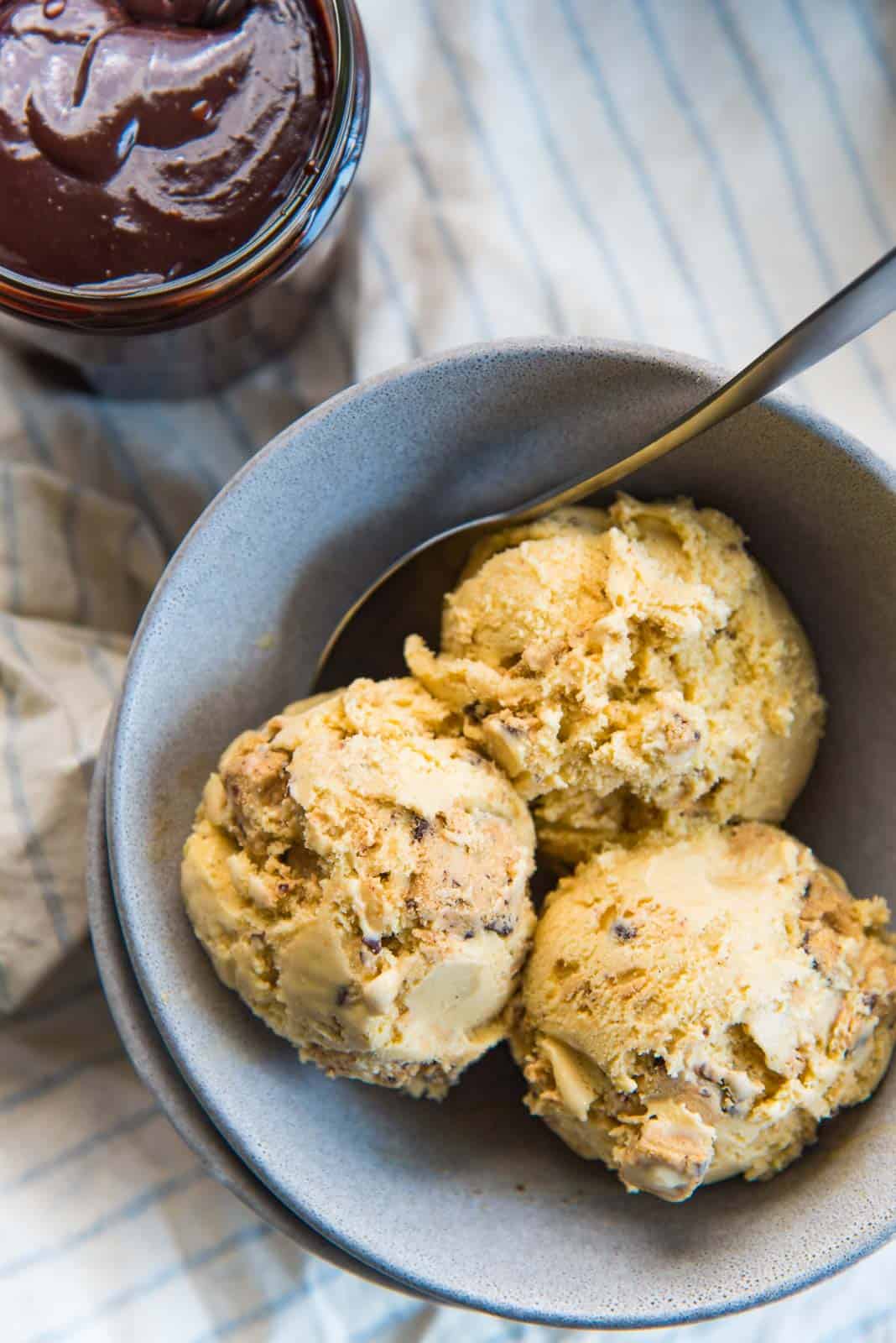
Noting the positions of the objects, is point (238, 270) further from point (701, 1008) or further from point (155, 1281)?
point (155, 1281)

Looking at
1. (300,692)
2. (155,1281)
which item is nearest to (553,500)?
(300,692)

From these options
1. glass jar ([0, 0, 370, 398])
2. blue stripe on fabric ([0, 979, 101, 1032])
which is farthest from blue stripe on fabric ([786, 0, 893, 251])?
blue stripe on fabric ([0, 979, 101, 1032])

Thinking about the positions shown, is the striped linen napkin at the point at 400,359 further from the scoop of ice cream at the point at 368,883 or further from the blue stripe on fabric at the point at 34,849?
the scoop of ice cream at the point at 368,883

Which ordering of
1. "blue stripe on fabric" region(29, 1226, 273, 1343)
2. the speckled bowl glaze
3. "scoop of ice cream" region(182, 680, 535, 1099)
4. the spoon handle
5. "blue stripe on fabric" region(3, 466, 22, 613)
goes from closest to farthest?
the spoon handle → "scoop of ice cream" region(182, 680, 535, 1099) → the speckled bowl glaze → "blue stripe on fabric" region(29, 1226, 273, 1343) → "blue stripe on fabric" region(3, 466, 22, 613)

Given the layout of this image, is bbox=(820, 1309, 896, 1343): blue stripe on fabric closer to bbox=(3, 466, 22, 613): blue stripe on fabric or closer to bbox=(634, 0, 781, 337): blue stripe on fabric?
bbox=(634, 0, 781, 337): blue stripe on fabric

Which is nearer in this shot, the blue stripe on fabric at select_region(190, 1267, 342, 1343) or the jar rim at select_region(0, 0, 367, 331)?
the jar rim at select_region(0, 0, 367, 331)

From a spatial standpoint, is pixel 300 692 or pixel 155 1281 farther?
pixel 155 1281
